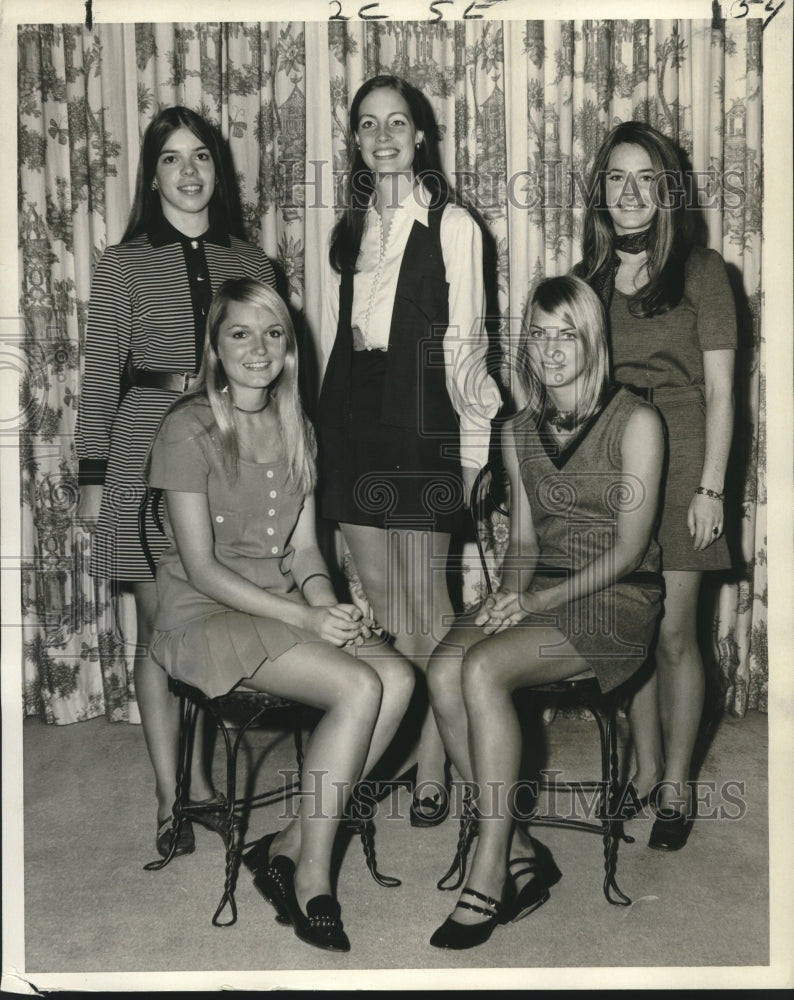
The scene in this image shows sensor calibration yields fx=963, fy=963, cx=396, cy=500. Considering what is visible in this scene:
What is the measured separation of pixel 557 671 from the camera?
1.92 metres

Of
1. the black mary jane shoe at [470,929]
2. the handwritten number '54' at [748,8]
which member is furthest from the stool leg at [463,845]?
the handwritten number '54' at [748,8]

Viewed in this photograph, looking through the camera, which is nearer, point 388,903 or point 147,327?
point 388,903

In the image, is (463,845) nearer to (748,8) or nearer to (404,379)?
(404,379)

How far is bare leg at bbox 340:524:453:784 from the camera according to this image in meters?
2.23

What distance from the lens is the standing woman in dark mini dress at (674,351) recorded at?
2.12m

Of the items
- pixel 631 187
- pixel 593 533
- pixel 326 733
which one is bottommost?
pixel 326 733

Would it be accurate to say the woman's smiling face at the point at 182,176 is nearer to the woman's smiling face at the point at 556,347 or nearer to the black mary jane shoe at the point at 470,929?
the woman's smiling face at the point at 556,347

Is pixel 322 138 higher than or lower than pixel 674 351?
higher

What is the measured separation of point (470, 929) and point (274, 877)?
39cm

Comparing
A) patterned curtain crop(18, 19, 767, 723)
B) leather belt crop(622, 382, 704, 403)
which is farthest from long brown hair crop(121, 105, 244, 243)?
leather belt crop(622, 382, 704, 403)

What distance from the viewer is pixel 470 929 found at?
1788 mm

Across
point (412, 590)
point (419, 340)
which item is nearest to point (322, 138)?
point (419, 340)

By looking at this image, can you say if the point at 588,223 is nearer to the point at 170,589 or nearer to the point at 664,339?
the point at 664,339

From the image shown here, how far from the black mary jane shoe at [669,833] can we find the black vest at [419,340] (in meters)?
1.00
